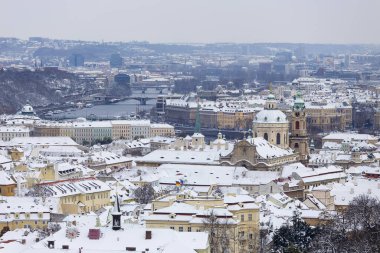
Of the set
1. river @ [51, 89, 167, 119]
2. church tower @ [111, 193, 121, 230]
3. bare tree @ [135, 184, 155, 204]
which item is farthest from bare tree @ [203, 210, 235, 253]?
river @ [51, 89, 167, 119]

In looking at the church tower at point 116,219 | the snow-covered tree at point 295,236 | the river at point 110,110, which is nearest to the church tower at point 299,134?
the snow-covered tree at point 295,236

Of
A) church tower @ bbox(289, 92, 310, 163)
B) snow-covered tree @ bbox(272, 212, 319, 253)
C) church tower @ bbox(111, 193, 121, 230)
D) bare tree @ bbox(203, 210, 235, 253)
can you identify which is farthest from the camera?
church tower @ bbox(289, 92, 310, 163)

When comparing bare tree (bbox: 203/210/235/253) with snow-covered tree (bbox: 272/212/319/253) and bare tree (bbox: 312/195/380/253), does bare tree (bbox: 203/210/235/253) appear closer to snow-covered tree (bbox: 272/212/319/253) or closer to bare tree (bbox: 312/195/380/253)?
snow-covered tree (bbox: 272/212/319/253)

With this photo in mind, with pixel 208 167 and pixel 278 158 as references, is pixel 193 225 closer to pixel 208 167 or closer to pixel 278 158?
pixel 208 167

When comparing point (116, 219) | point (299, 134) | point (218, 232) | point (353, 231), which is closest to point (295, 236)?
point (353, 231)

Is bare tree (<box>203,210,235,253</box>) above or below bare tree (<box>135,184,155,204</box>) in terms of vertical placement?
above

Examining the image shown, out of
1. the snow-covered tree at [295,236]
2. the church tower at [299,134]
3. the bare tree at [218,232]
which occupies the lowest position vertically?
the church tower at [299,134]

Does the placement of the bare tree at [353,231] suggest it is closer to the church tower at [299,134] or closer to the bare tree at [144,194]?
the bare tree at [144,194]

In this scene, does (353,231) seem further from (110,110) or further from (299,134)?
(110,110)
